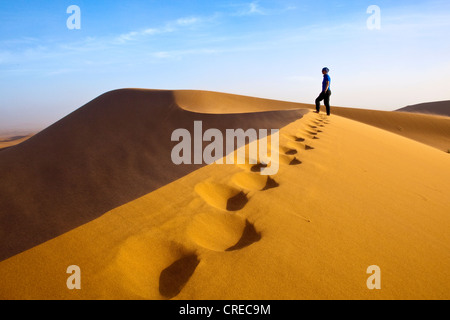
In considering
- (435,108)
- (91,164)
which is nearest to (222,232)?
(91,164)

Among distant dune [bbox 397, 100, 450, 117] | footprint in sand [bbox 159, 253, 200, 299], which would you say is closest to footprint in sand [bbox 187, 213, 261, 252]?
footprint in sand [bbox 159, 253, 200, 299]

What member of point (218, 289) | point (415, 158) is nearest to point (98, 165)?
point (218, 289)

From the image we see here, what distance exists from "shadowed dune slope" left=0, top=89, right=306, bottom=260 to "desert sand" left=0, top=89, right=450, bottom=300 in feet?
0.11

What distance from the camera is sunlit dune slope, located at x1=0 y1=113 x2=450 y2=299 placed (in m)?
1.02

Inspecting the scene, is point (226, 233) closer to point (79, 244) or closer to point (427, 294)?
point (79, 244)

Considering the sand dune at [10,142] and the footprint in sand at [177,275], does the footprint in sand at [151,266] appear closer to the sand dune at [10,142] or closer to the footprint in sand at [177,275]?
the footprint in sand at [177,275]

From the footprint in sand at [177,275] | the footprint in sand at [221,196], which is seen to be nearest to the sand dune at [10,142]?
the footprint in sand at [221,196]

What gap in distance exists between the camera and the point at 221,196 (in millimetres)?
1885

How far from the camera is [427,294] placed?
1.04 metres

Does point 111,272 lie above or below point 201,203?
below

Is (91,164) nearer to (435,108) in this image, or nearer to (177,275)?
(177,275)

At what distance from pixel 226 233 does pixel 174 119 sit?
5.08 meters

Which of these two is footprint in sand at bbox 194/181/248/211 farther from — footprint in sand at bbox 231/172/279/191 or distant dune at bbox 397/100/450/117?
distant dune at bbox 397/100/450/117

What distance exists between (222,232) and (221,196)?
0.47 meters
